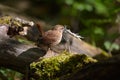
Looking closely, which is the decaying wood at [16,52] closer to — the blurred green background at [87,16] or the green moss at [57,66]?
the green moss at [57,66]

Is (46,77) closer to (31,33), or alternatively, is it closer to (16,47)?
(16,47)

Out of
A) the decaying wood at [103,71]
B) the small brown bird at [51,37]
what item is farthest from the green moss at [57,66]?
the decaying wood at [103,71]

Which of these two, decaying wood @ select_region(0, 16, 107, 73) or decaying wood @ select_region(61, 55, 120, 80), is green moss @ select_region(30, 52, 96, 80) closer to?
decaying wood @ select_region(0, 16, 107, 73)

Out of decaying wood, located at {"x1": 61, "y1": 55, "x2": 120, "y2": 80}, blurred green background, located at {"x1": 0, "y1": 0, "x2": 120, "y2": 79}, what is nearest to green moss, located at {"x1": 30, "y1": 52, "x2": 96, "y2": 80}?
decaying wood, located at {"x1": 61, "y1": 55, "x2": 120, "y2": 80}

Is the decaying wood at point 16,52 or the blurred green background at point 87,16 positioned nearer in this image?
the decaying wood at point 16,52

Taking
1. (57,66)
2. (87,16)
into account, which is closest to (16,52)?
(57,66)

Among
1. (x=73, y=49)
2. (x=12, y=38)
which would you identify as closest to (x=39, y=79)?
(x=12, y=38)
